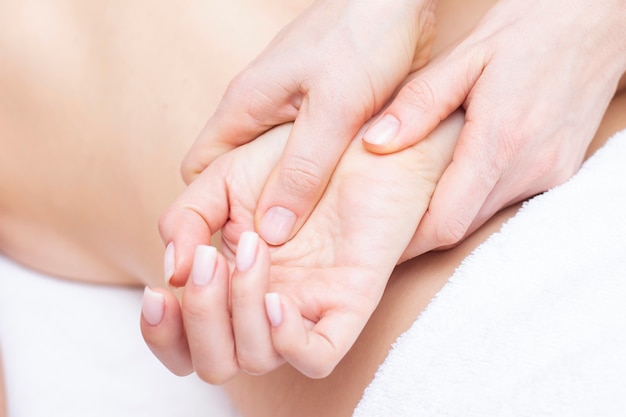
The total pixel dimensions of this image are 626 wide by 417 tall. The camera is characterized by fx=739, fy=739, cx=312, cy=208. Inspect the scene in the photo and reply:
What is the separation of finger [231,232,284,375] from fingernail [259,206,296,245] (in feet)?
0.41

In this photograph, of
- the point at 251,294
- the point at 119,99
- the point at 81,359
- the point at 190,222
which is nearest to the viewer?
the point at 251,294

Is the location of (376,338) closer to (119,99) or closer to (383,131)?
Answer: (383,131)

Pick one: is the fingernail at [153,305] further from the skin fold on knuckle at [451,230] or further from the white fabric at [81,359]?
the white fabric at [81,359]

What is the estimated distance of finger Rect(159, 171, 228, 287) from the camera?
28.5 inches

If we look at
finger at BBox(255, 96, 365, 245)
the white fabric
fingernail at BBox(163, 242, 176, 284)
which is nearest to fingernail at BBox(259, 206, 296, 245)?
finger at BBox(255, 96, 365, 245)

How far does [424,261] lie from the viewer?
834mm

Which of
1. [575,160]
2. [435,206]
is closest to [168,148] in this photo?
[435,206]

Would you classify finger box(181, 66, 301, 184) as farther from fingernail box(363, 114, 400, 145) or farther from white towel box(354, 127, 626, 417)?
white towel box(354, 127, 626, 417)

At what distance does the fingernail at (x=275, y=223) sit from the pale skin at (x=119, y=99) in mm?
239

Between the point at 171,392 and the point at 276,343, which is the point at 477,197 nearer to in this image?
the point at 276,343

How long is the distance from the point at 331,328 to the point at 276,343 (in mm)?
60

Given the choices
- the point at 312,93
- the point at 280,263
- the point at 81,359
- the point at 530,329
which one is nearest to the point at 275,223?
the point at 280,263

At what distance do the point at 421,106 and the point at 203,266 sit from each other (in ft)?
0.97

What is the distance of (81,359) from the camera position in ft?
3.78
